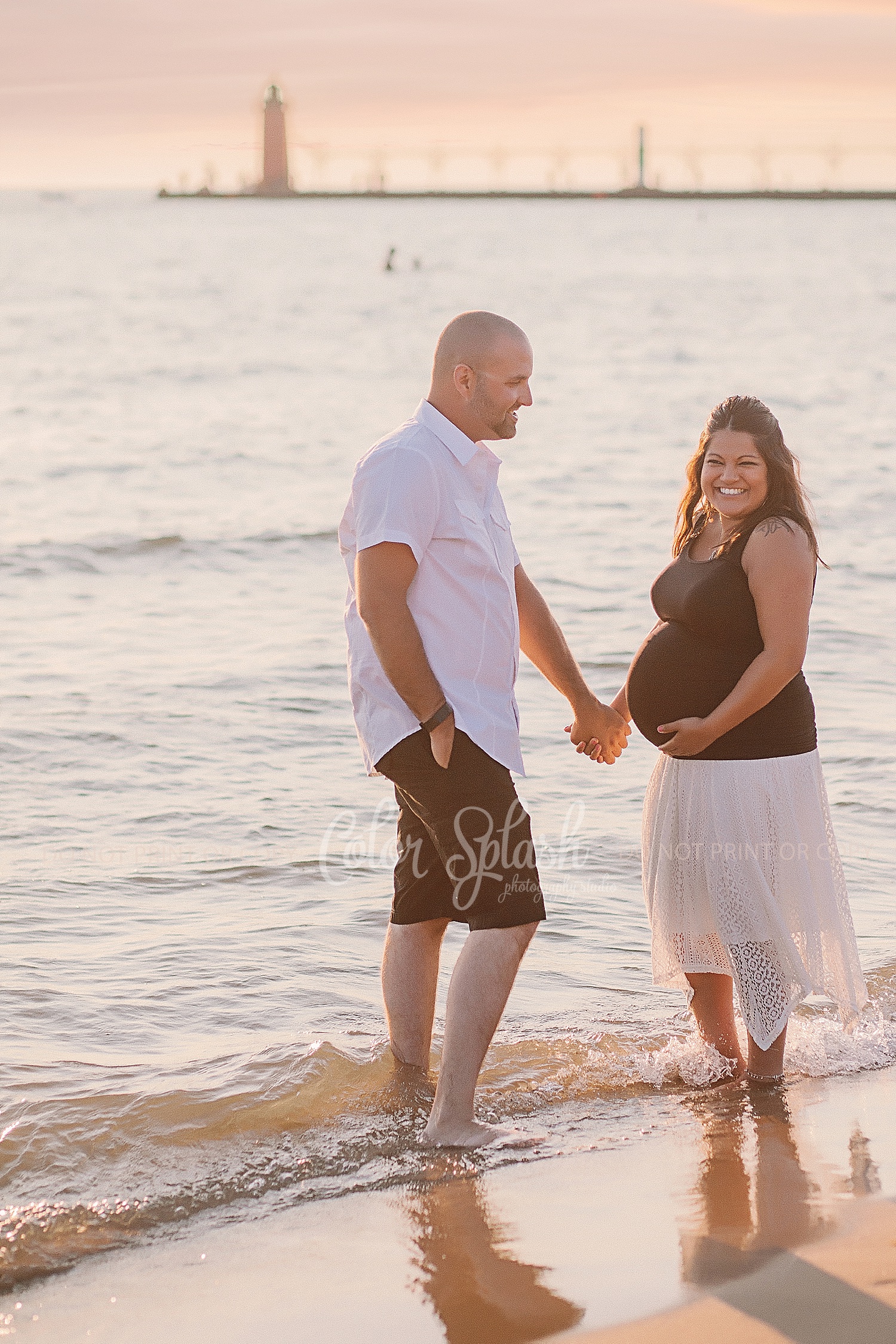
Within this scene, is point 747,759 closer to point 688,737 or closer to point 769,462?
point 688,737

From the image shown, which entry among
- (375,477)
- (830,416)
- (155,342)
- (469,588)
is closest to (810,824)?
(469,588)

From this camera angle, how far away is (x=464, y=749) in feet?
10.8

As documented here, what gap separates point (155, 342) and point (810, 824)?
3237 cm

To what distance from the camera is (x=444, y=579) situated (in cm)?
330

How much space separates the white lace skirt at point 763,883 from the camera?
3.54 m

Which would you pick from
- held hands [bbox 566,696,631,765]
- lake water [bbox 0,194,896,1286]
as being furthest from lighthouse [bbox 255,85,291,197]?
held hands [bbox 566,696,631,765]

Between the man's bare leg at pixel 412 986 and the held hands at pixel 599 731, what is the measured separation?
60cm

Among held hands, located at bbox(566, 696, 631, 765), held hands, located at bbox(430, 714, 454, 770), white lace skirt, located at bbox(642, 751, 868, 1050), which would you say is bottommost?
white lace skirt, located at bbox(642, 751, 868, 1050)

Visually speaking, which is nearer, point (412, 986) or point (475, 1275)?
point (475, 1275)

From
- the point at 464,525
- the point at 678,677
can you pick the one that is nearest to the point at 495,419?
the point at 464,525

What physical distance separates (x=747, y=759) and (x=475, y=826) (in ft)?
2.34

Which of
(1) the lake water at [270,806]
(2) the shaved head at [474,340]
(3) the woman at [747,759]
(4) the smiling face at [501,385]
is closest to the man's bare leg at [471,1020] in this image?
(1) the lake water at [270,806]

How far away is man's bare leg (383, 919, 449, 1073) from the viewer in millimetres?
3672

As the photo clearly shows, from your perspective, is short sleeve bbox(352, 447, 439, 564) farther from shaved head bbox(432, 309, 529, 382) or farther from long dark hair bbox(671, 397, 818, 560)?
long dark hair bbox(671, 397, 818, 560)
